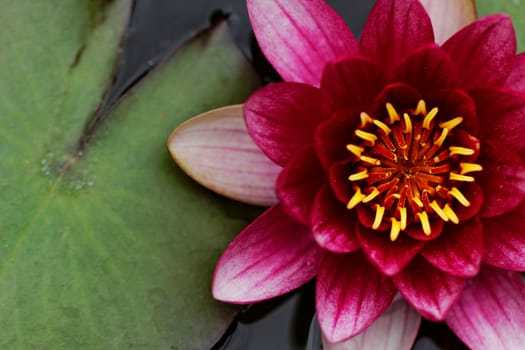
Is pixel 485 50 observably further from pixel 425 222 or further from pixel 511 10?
pixel 511 10

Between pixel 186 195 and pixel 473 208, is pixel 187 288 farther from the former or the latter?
pixel 473 208

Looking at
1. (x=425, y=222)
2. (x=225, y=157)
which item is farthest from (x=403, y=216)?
(x=225, y=157)

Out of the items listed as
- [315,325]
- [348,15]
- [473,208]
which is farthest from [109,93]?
[473,208]

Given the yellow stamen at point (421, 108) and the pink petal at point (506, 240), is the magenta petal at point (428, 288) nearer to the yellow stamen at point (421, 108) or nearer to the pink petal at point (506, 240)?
the pink petal at point (506, 240)

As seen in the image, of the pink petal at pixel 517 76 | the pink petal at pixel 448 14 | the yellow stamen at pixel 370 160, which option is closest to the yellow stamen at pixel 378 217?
the yellow stamen at pixel 370 160

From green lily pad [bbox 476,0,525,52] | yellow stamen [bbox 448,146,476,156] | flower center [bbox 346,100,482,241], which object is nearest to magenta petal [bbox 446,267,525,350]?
flower center [bbox 346,100,482,241]

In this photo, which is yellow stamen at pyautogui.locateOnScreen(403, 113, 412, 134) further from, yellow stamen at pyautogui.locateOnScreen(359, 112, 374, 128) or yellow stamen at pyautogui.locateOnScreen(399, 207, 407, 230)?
yellow stamen at pyautogui.locateOnScreen(399, 207, 407, 230)

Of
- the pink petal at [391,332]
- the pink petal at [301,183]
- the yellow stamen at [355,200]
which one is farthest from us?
the pink petal at [391,332]
